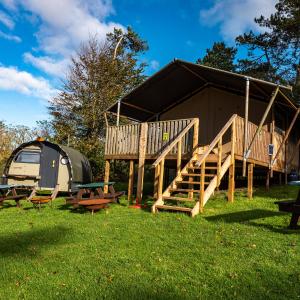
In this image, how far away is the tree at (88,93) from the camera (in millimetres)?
24281

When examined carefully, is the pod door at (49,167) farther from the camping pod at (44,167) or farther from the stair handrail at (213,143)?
the stair handrail at (213,143)

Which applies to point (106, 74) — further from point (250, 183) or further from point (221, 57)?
point (250, 183)

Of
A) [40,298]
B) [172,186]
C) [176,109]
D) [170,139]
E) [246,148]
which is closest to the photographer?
[40,298]

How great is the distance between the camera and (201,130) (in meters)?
14.6

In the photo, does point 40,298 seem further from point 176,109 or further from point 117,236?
point 176,109

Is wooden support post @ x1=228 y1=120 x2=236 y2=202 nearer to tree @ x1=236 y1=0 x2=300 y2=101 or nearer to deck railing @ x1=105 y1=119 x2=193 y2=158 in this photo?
deck railing @ x1=105 y1=119 x2=193 y2=158

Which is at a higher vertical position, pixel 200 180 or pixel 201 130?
pixel 201 130

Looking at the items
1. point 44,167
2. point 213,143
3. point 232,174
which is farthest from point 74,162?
point 213,143

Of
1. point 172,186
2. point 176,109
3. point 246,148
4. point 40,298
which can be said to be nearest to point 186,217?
point 172,186

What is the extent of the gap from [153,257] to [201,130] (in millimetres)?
9885

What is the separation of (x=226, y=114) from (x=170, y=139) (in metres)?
3.72

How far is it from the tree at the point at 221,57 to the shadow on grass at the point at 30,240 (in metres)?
26.0

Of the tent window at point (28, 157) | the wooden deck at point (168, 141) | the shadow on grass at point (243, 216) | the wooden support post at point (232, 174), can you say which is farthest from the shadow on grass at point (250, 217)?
the tent window at point (28, 157)

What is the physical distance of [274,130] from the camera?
13.1 m
